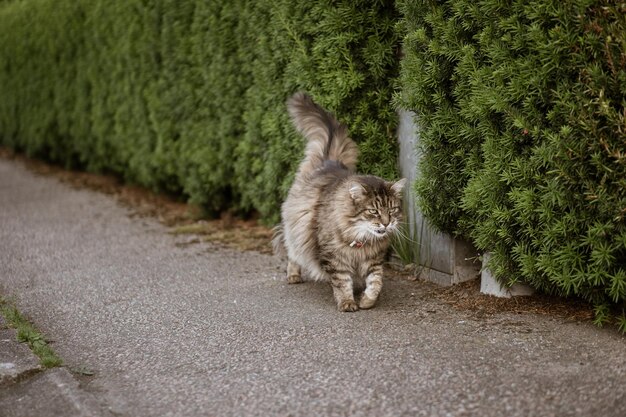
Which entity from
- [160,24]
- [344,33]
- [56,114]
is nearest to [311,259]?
[344,33]

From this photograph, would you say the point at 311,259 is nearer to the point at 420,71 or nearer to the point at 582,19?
the point at 420,71

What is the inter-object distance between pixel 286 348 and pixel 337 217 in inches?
42.6

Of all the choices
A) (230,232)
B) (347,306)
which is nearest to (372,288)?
(347,306)

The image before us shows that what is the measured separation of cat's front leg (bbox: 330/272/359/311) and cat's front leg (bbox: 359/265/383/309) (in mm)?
65

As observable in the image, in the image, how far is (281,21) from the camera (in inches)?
245

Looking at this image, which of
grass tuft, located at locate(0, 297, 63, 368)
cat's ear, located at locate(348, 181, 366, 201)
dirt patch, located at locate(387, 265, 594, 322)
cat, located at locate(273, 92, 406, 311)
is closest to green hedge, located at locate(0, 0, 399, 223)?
cat, located at locate(273, 92, 406, 311)

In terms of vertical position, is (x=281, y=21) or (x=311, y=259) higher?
(x=281, y=21)

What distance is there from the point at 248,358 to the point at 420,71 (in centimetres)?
209

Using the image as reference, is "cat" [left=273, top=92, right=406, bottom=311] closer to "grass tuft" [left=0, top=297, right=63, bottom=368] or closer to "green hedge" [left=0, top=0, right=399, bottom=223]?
"green hedge" [left=0, top=0, right=399, bottom=223]

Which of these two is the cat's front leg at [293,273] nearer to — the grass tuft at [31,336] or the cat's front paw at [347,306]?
the cat's front paw at [347,306]

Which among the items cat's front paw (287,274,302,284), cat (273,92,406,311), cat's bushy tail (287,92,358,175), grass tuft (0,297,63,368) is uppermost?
cat's bushy tail (287,92,358,175)

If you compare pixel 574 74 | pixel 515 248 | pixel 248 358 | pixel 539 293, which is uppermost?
pixel 574 74

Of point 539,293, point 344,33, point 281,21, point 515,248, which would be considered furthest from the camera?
point 281,21

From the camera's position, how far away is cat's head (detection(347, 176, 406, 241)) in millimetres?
4719
